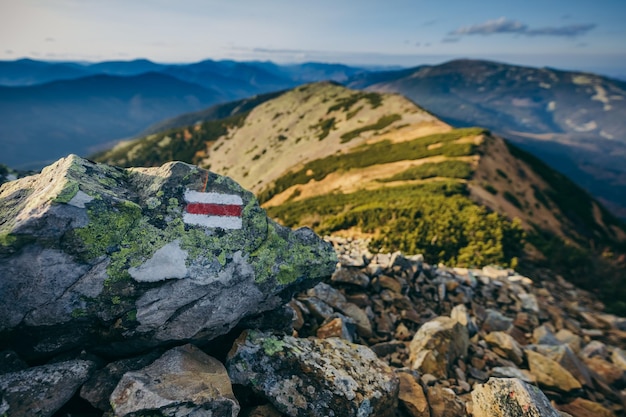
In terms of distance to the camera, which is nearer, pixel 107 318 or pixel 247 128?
pixel 107 318

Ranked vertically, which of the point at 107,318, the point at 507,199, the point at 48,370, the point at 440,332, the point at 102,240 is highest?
the point at 102,240

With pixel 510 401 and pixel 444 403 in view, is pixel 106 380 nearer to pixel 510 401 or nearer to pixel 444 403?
pixel 444 403

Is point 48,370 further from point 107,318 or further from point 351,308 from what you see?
point 351,308

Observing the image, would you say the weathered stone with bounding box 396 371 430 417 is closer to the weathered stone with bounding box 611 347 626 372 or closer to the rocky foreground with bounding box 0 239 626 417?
the rocky foreground with bounding box 0 239 626 417

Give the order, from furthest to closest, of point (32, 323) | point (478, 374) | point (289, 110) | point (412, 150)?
point (289, 110) < point (412, 150) < point (478, 374) < point (32, 323)

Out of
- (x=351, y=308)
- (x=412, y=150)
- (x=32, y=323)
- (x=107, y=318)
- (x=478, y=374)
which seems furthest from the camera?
(x=412, y=150)

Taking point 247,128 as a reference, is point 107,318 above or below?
above

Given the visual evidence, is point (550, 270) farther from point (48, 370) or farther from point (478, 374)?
point (48, 370)

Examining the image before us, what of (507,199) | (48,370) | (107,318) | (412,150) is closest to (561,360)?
(107,318)
